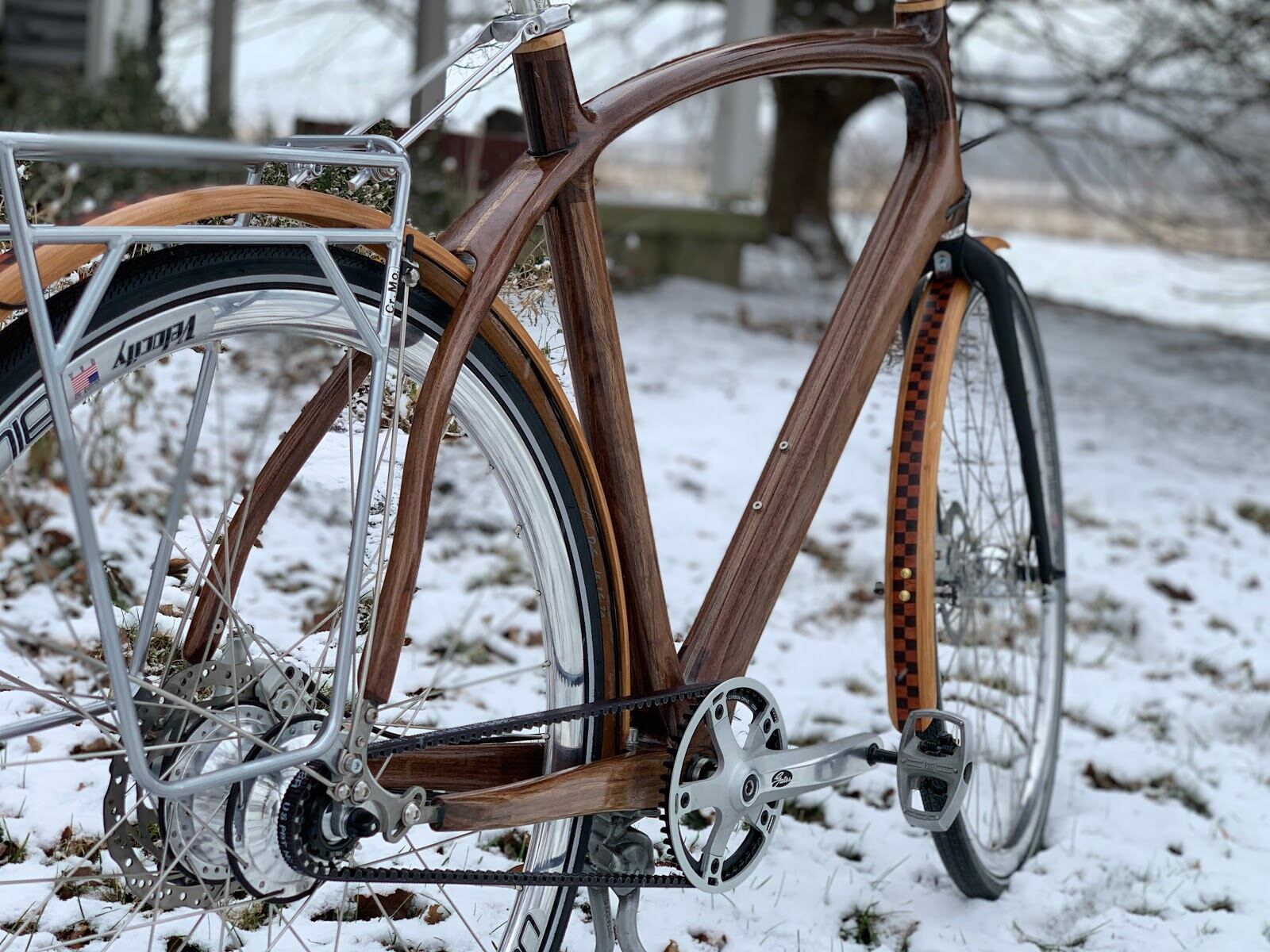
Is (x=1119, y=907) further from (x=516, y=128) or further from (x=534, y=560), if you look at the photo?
(x=516, y=128)

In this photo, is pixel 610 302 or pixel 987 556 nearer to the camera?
pixel 610 302

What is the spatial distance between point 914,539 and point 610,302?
1.79ft

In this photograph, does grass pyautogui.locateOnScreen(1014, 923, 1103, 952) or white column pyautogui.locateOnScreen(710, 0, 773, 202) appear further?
white column pyautogui.locateOnScreen(710, 0, 773, 202)

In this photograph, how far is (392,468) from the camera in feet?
3.80

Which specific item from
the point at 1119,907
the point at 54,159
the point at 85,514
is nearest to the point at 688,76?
the point at 54,159

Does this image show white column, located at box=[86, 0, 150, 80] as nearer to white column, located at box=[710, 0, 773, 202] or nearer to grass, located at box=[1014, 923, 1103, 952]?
white column, located at box=[710, 0, 773, 202]

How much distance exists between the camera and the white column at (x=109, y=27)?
7.00m

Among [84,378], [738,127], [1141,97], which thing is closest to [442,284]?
[84,378]

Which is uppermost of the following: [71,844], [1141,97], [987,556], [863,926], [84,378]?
[1141,97]

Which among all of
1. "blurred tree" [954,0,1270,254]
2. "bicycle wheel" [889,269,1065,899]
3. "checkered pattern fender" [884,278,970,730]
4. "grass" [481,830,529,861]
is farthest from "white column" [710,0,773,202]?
"grass" [481,830,529,861]

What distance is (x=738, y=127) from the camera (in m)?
7.14

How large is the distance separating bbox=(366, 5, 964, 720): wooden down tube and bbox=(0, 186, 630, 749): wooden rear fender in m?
0.04

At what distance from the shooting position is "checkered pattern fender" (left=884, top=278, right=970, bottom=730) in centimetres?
166

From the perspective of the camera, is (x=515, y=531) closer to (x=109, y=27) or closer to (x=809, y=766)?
(x=809, y=766)
